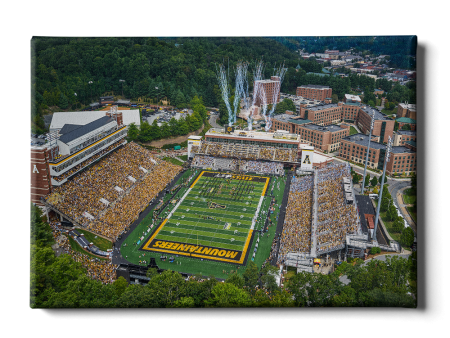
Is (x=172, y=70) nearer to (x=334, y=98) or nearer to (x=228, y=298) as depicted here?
(x=334, y=98)

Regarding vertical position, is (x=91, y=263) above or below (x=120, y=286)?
below

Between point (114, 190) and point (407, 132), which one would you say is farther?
point (114, 190)

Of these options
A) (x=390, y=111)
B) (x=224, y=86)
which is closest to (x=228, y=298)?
(x=390, y=111)

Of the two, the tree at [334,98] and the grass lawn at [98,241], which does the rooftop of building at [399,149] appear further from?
the tree at [334,98]

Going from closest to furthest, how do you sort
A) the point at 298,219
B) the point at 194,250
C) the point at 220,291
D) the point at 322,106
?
the point at 220,291
the point at 194,250
the point at 298,219
the point at 322,106

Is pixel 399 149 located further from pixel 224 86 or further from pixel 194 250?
pixel 224 86

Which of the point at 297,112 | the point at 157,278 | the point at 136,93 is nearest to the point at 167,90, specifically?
the point at 136,93

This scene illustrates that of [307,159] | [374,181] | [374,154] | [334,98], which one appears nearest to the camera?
[374,181]

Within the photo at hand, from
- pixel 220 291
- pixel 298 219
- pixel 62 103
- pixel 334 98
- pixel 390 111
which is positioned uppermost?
pixel 334 98
